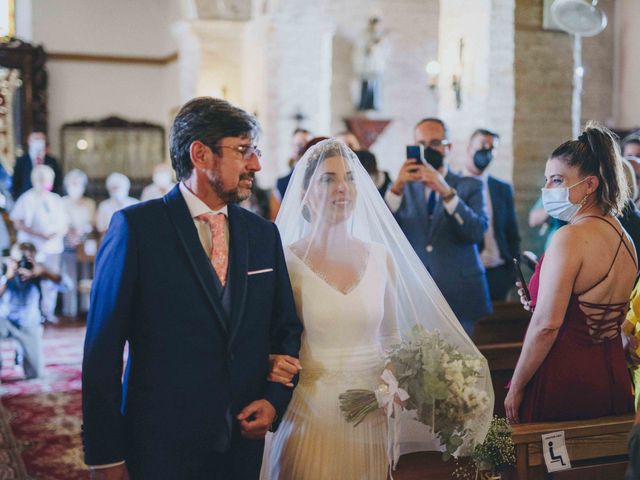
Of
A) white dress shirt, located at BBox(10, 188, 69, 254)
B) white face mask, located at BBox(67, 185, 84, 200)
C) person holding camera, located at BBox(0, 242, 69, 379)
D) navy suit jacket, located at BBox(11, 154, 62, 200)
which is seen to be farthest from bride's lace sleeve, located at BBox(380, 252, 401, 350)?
navy suit jacket, located at BBox(11, 154, 62, 200)

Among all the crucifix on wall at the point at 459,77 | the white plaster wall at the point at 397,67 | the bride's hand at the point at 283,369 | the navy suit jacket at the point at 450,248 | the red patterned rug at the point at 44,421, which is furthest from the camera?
the white plaster wall at the point at 397,67

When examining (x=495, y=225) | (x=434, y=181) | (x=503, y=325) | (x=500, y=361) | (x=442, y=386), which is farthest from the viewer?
(x=495, y=225)

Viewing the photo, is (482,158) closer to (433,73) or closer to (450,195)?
(450,195)

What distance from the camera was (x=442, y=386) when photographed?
257 cm

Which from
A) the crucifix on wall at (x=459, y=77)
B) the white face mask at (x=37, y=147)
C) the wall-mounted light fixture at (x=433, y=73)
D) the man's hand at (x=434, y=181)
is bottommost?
the man's hand at (x=434, y=181)

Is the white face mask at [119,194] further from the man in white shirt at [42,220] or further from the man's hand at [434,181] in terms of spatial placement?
the man's hand at [434,181]

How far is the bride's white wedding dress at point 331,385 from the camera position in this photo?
268 centimetres

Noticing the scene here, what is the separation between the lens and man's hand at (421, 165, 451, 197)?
407cm

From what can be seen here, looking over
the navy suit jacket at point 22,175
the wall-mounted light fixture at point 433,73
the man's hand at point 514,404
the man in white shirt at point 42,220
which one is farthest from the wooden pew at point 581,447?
the navy suit jacket at point 22,175

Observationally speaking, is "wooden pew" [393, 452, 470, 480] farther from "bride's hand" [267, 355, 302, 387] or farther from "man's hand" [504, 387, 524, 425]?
"bride's hand" [267, 355, 302, 387]

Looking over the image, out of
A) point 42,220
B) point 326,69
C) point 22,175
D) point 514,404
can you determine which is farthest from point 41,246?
point 514,404

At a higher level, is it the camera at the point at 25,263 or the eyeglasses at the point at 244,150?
the eyeglasses at the point at 244,150

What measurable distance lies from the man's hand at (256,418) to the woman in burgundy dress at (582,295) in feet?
A: 3.53

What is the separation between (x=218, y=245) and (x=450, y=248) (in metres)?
2.17
